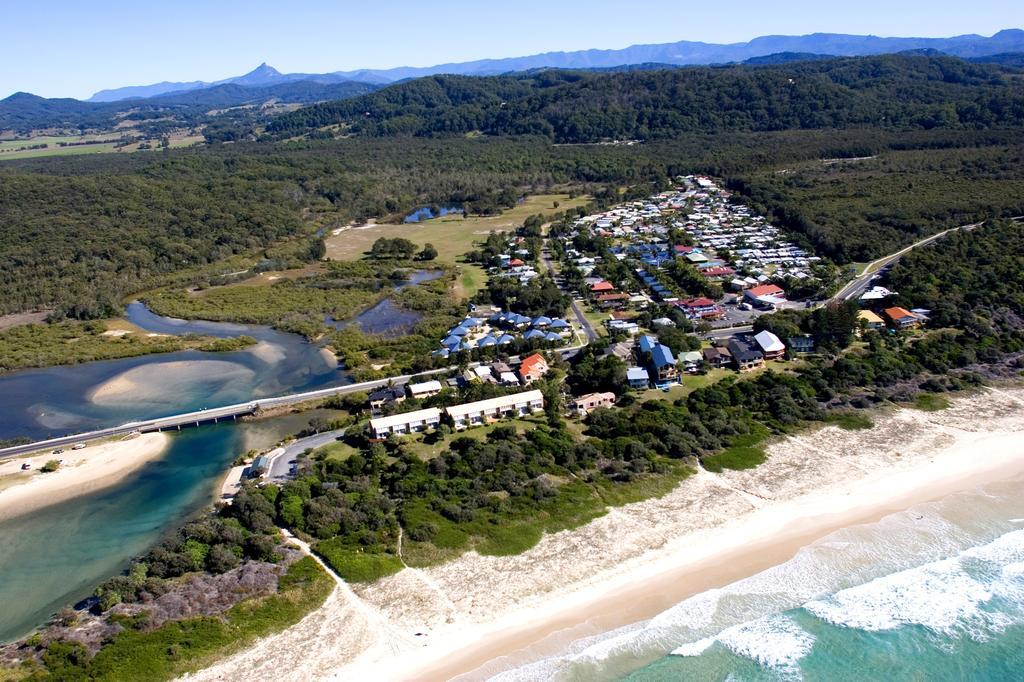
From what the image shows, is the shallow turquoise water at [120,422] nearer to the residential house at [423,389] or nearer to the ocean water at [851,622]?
the residential house at [423,389]

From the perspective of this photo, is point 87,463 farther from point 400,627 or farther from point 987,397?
point 987,397

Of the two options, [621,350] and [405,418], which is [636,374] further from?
[405,418]

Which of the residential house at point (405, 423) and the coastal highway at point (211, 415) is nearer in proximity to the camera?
the residential house at point (405, 423)

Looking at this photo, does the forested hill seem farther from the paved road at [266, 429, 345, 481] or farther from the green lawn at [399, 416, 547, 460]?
the paved road at [266, 429, 345, 481]

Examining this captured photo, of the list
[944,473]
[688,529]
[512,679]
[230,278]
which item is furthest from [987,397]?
[230,278]

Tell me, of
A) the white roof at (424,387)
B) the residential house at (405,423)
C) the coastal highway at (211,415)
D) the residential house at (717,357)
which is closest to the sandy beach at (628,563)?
the residential house at (717,357)

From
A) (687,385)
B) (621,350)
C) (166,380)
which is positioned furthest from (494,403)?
(166,380)
